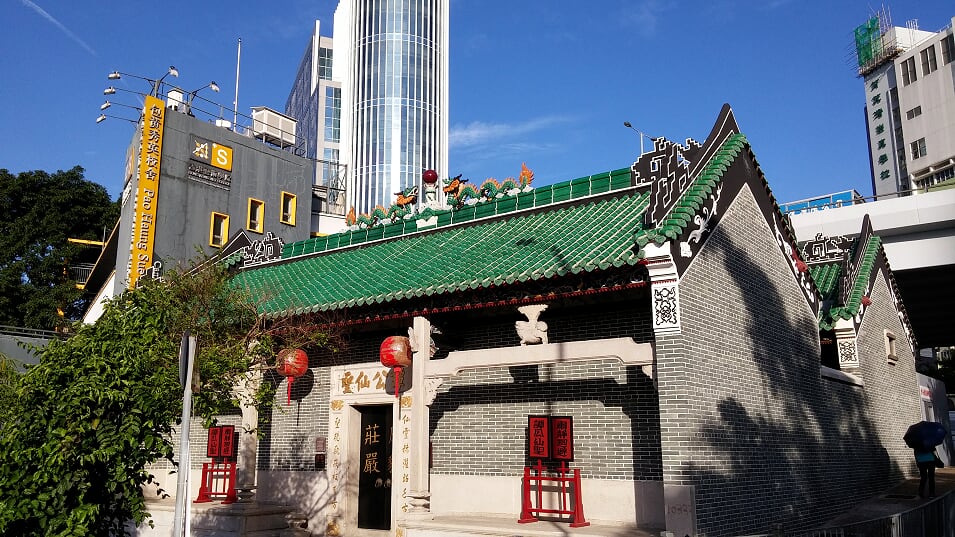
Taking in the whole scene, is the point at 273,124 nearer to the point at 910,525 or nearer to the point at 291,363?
the point at 291,363

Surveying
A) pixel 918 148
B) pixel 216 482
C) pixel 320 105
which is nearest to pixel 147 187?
pixel 216 482

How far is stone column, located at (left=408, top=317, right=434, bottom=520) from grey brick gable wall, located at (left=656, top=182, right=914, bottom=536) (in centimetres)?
402

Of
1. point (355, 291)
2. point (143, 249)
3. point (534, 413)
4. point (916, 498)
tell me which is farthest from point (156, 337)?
point (143, 249)

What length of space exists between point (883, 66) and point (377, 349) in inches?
3072

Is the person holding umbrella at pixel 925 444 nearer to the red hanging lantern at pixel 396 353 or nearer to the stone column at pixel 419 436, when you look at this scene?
the stone column at pixel 419 436

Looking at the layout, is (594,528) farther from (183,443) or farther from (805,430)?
(183,443)

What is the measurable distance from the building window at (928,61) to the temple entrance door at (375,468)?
6901cm

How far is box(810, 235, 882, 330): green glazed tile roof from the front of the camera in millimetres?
16484

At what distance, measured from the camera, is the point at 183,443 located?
24.1 feet

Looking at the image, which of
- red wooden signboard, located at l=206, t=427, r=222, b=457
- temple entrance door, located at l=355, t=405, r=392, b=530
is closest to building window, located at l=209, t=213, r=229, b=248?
red wooden signboard, located at l=206, t=427, r=222, b=457

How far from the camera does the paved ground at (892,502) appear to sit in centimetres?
1409

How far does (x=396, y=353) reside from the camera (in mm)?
13359

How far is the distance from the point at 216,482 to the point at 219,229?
18106 millimetres

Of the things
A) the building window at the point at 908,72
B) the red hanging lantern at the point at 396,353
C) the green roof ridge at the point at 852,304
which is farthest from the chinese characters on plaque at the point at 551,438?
the building window at the point at 908,72
